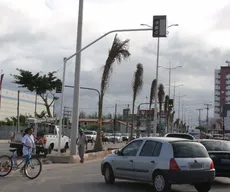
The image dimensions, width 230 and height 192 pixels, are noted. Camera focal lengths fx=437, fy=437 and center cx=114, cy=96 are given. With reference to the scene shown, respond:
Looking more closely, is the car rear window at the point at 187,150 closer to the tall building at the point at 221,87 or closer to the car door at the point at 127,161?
the car door at the point at 127,161

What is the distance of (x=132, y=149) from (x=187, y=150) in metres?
1.87

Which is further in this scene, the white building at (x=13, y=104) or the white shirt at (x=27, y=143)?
the white building at (x=13, y=104)

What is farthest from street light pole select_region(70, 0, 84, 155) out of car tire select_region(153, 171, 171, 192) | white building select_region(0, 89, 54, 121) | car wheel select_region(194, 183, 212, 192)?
white building select_region(0, 89, 54, 121)

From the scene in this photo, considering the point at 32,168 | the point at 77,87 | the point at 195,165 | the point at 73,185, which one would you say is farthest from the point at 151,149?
the point at 77,87

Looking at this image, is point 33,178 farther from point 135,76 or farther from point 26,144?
point 135,76

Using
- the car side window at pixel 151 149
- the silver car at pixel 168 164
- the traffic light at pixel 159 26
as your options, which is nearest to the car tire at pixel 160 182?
the silver car at pixel 168 164

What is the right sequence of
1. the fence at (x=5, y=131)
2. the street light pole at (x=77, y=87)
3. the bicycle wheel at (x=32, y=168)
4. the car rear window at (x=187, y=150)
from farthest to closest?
the fence at (x=5, y=131), the street light pole at (x=77, y=87), the bicycle wheel at (x=32, y=168), the car rear window at (x=187, y=150)

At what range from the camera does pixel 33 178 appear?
14.9 m

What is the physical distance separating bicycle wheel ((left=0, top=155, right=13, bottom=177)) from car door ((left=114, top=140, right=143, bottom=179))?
4.10 metres

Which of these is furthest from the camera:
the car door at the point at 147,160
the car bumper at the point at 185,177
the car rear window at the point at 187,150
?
the car door at the point at 147,160

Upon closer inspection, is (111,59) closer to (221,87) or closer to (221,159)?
(221,159)

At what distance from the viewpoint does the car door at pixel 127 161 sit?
12812 millimetres

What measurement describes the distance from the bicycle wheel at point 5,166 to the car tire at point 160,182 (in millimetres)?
5865

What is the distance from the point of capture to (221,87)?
186625mm
